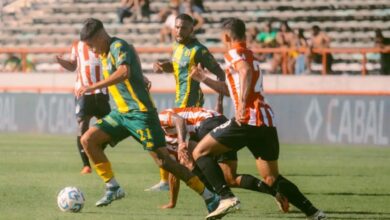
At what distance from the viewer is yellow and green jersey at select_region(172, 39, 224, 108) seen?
47.2ft

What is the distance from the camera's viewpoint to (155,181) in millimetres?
16203

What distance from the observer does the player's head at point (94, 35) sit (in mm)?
12086

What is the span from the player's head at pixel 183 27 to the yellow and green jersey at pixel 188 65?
0.35 ft

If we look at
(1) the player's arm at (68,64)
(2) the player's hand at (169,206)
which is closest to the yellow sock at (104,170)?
(2) the player's hand at (169,206)

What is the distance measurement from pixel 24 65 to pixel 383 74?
9.79 metres

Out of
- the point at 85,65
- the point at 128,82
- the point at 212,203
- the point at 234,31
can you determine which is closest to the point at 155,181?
the point at 85,65

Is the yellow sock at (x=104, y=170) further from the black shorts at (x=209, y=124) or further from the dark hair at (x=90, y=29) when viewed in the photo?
the dark hair at (x=90, y=29)

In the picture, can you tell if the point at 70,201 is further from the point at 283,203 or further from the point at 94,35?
the point at 283,203

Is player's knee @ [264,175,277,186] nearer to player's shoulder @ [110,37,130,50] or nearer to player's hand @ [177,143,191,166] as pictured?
player's hand @ [177,143,191,166]

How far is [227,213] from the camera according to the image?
11.4 meters

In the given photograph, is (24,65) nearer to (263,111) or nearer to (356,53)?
(356,53)

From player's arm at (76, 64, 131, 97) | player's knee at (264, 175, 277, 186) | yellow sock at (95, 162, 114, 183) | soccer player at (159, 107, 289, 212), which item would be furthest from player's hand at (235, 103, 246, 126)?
yellow sock at (95, 162, 114, 183)

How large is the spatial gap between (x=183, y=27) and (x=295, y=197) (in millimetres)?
3667

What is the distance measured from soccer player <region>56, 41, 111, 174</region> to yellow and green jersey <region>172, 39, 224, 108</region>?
10.1 ft
